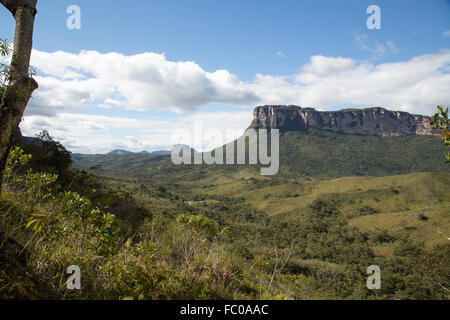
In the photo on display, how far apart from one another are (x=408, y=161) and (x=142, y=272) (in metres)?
192

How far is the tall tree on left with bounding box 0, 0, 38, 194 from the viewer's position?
2578 mm

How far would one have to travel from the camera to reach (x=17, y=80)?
2.66 metres

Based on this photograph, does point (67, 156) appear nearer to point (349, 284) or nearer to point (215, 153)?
point (349, 284)

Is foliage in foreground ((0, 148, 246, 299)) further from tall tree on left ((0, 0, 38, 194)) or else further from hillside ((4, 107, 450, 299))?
tall tree on left ((0, 0, 38, 194))

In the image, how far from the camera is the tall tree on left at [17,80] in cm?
258

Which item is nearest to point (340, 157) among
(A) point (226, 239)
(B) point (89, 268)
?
(A) point (226, 239)

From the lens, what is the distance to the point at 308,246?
49562mm

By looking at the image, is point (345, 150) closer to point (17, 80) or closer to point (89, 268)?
point (89, 268)

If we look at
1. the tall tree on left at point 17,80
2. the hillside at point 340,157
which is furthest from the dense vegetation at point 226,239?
the hillside at point 340,157

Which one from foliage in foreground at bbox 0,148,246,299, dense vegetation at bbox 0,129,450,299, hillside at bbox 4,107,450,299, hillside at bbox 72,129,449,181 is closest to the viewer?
foliage in foreground at bbox 0,148,246,299

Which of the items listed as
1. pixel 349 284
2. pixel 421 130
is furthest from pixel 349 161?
pixel 349 284

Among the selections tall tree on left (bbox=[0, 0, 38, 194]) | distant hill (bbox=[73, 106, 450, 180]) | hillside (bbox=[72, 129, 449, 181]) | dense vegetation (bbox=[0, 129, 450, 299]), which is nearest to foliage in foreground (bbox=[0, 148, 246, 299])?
dense vegetation (bbox=[0, 129, 450, 299])
